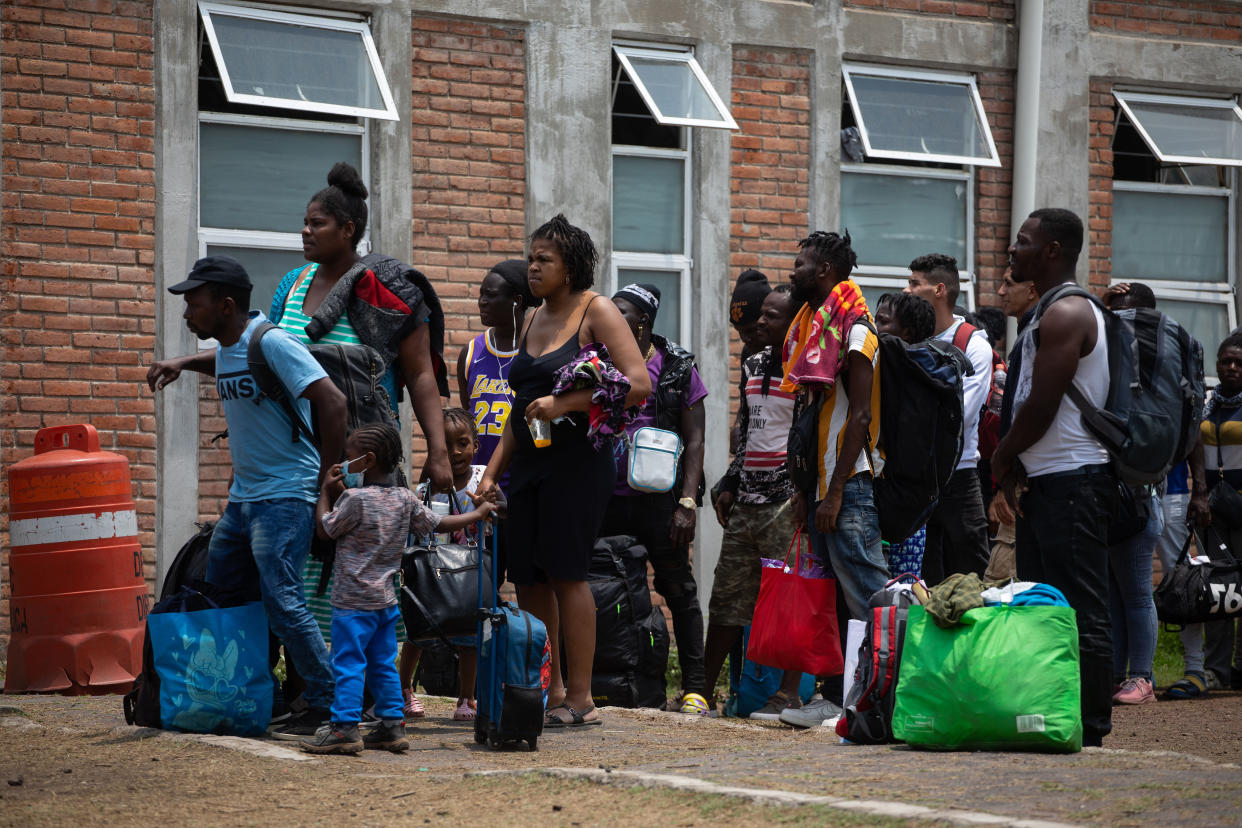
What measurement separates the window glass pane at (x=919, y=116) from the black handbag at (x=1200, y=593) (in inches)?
188

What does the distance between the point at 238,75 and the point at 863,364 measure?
18.1 ft

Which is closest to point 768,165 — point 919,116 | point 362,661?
point 919,116

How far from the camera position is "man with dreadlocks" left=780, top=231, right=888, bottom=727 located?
274 inches

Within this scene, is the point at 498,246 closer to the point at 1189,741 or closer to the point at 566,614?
the point at 566,614

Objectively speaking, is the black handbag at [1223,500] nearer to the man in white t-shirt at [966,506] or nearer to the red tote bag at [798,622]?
the man in white t-shirt at [966,506]

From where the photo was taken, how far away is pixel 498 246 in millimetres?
11477

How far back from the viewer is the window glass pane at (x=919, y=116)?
1274cm

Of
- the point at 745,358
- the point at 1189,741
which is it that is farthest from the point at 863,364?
the point at 1189,741

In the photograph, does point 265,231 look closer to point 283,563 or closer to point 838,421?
point 283,563

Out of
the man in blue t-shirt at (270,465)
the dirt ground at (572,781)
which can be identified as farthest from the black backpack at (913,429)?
Answer: the man in blue t-shirt at (270,465)

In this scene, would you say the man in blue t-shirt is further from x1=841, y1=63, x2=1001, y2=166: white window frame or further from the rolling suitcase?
x1=841, y1=63, x2=1001, y2=166: white window frame

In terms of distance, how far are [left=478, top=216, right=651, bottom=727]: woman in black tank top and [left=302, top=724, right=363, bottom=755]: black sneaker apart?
3.37 feet

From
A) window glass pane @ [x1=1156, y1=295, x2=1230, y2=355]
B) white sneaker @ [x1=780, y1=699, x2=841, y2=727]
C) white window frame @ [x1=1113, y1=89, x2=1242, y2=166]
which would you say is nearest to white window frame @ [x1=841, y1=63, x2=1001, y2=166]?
white window frame @ [x1=1113, y1=89, x2=1242, y2=166]

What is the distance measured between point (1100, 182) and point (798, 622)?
7514 millimetres
